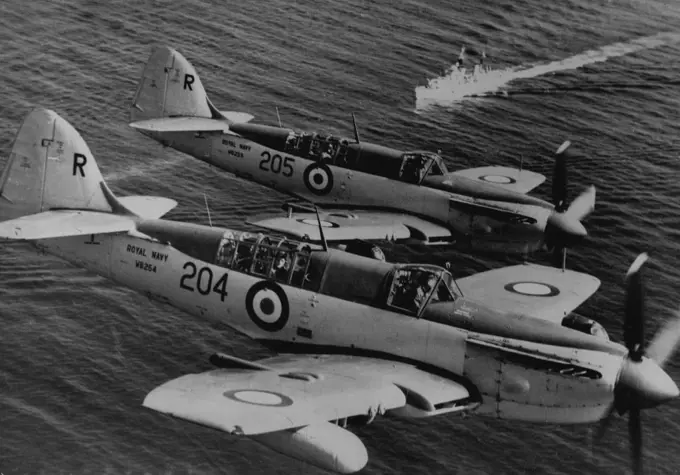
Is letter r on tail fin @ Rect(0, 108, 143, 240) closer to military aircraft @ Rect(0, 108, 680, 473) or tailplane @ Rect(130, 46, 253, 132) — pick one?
military aircraft @ Rect(0, 108, 680, 473)

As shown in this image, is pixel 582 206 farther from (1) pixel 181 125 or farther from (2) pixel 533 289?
(1) pixel 181 125

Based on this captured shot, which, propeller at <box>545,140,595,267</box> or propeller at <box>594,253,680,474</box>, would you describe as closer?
propeller at <box>594,253,680,474</box>

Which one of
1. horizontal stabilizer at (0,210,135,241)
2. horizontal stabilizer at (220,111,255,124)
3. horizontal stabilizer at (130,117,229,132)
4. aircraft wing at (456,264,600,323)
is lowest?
aircraft wing at (456,264,600,323)

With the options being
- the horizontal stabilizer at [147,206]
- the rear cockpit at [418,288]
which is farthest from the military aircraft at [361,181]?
the rear cockpit at [418,288]

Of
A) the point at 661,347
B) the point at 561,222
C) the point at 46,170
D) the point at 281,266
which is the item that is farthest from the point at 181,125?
the point at 661,347

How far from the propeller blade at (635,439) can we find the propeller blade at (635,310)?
1293mm

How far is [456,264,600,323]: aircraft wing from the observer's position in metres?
25.2

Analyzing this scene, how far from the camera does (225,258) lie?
1012 inches

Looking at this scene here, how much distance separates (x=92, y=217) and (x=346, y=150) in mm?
11699

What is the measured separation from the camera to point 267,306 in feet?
81.6

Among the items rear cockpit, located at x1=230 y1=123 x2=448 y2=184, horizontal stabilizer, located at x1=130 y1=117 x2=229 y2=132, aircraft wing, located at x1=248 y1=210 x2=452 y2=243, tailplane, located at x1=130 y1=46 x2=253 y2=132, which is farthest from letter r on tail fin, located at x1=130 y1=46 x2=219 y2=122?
aircraft wing, located at x1=248 y1=210 x2=452 y2=243

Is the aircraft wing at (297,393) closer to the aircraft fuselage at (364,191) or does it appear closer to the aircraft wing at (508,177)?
the aircraft fuselage at (364,191)

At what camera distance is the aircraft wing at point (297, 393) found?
1917 centimetres

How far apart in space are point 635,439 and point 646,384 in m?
1.25
